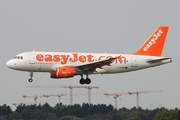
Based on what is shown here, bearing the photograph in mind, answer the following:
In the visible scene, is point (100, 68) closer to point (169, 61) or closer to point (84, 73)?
point (84, 73)

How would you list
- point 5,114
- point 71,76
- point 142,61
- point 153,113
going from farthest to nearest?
point 5,114
point 153,113
point 142,61
point 71,76

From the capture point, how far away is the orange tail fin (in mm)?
85312

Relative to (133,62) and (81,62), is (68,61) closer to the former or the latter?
(81,62)

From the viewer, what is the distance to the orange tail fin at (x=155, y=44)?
85.3 m

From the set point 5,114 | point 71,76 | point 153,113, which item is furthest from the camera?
point 5,114

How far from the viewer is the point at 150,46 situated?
85.9 meters

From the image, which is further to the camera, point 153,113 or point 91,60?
point 153,113

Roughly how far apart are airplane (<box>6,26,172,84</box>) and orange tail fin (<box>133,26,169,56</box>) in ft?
0.96


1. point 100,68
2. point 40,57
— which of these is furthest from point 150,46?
point 40,57

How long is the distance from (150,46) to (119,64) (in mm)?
7320

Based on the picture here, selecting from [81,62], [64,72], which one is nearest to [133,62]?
[81,62]

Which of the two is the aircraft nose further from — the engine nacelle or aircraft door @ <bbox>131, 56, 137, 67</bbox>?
aircraft door @ <bbox>131, 56, 137, 67</bbox>

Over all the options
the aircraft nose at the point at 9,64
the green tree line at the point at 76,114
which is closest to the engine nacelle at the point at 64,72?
the aircraft nose at the point at 9,64

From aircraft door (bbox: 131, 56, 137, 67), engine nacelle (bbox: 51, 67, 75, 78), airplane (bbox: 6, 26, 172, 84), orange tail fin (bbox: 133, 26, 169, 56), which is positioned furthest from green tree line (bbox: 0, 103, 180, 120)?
engine nacelle (bbox: 51, 67, 75, 78)
